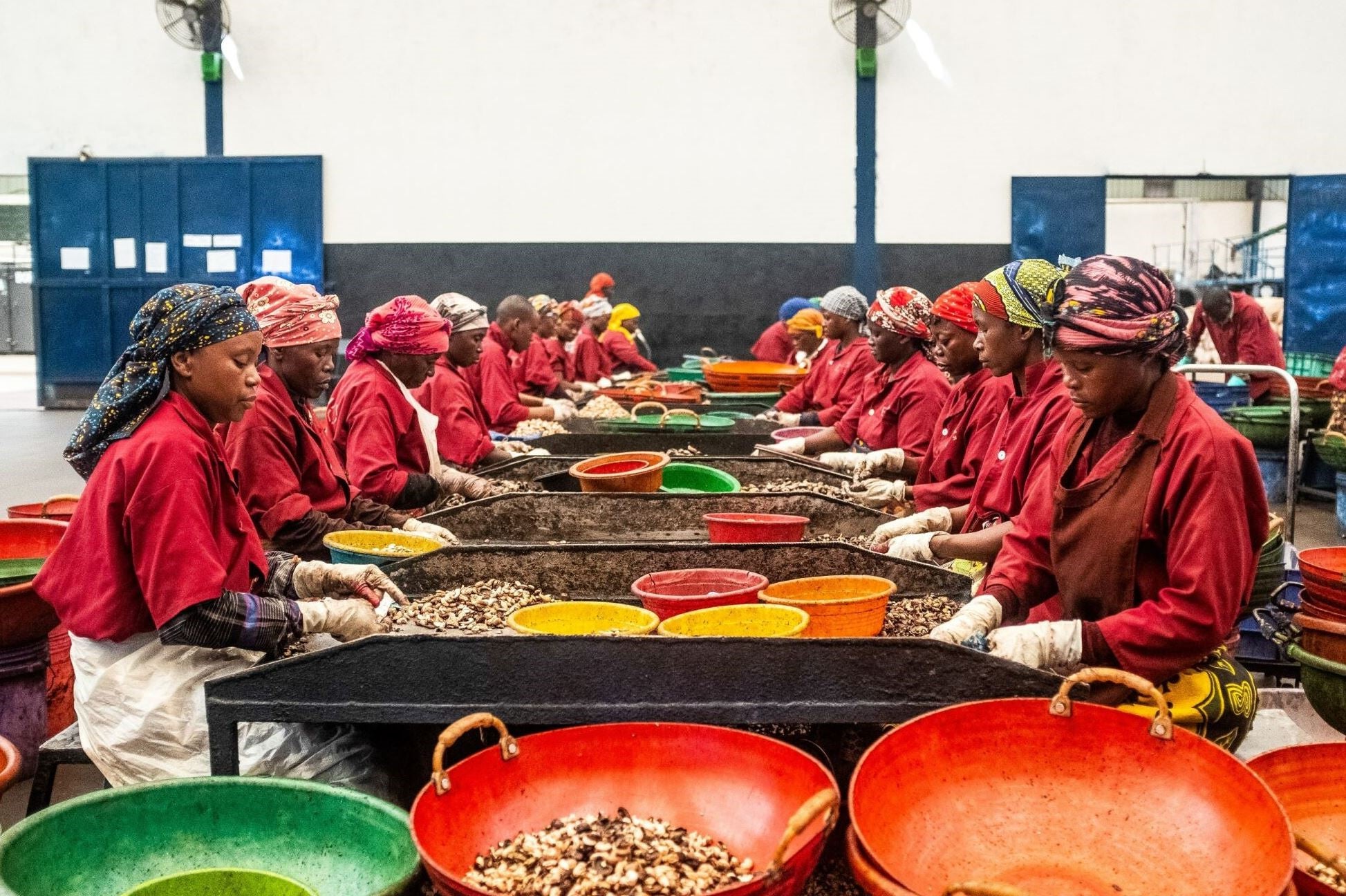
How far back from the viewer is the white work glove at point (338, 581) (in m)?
2.97

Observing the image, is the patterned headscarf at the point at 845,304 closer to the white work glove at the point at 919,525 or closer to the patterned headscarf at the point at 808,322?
the patterned headscarf at the point at 808,322

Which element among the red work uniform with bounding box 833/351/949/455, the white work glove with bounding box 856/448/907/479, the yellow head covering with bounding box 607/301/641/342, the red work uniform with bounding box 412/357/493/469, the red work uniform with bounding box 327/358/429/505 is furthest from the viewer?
the yellow head covering with bounding box 607/301/641/342

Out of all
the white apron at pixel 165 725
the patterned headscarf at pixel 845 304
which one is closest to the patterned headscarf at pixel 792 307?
the patterned headscarf at pixel 845 304

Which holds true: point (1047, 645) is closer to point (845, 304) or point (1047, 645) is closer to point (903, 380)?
point (903, 380)

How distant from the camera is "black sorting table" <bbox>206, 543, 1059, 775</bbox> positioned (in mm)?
2131

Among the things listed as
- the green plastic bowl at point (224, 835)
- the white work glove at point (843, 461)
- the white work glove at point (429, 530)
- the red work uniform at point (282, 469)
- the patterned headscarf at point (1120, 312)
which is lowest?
the green plastic bowl at point (224, 835)

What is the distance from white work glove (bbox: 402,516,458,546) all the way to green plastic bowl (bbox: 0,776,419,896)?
173 centimetres

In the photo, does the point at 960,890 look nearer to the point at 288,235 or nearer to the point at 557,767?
the point at 557,767

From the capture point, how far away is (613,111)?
12.8 m

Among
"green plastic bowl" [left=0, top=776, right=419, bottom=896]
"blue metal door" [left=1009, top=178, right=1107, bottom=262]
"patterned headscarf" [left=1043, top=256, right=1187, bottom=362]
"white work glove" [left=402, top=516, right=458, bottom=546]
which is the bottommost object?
"green plastic bowl" [left=0, top=776, right=419, bottom=896]

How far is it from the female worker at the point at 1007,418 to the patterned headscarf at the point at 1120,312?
0.63 meters

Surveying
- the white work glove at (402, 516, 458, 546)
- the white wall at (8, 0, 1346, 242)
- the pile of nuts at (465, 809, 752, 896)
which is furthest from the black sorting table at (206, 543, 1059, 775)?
the white wall at (8, 0, 1346, 242)

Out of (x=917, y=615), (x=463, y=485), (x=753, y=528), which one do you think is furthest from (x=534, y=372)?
(x=917, y=615)

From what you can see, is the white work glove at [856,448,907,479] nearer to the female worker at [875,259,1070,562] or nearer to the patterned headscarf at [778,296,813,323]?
the female worker at [875,259,1070,562]
